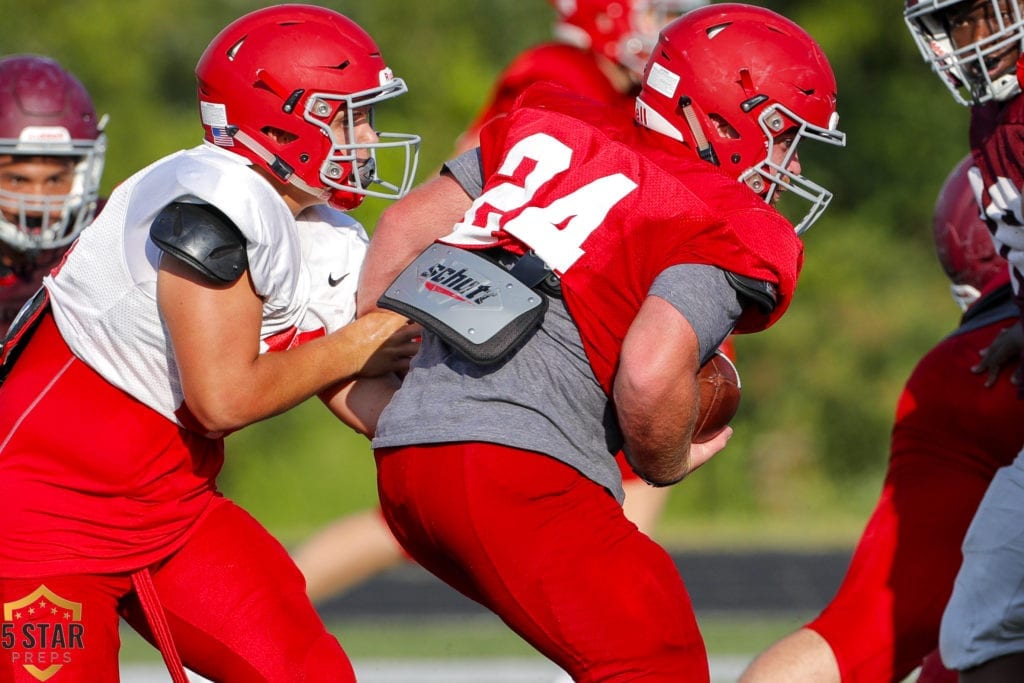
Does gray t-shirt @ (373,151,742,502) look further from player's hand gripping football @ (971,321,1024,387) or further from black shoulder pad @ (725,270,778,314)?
player's hand gripping football @ (971,321,1024,387)

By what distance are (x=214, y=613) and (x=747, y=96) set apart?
5.34 ft

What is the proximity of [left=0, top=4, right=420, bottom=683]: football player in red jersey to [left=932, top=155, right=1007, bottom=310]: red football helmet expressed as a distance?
5.40 ft

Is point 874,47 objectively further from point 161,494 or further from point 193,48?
point 161,494

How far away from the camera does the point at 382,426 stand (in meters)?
3.09

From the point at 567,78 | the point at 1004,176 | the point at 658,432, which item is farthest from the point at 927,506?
the point at 567,78

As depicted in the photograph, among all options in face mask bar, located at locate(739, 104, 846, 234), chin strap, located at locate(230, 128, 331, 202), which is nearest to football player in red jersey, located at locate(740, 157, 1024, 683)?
face mask bar, located at locate(739, 104, 846, 234)

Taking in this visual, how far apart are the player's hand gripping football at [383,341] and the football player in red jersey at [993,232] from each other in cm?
134

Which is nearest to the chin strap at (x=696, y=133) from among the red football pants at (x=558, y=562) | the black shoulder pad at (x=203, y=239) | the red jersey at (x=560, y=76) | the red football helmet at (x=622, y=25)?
the red football pants at (x=558, y=562)

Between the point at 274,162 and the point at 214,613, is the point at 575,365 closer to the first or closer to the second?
the point at 274,162

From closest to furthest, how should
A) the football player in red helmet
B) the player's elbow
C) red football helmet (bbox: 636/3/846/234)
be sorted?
the player's elbow → red football helmet (bbox: 636/3/846/234) → the football player in red helmet

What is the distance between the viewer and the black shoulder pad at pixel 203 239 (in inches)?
115

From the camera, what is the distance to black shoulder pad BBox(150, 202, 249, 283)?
9.57 ft

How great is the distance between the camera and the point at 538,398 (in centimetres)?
296

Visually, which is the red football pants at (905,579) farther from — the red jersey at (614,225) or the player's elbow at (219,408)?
the player's elbow at (219,408)
